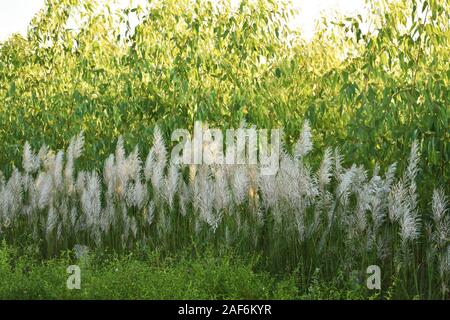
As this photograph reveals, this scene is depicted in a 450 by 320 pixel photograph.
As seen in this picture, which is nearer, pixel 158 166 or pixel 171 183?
pixel 171 183

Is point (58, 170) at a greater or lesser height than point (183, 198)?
greater

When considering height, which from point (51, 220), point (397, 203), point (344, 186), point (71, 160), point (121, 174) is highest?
point (71, 160)

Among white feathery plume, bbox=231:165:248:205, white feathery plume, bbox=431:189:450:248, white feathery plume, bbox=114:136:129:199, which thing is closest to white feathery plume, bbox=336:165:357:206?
white feathery plume, bbox=431:189:450:248

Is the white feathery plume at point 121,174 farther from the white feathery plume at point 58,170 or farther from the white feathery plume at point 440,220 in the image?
the white feathery plume at point 440,220

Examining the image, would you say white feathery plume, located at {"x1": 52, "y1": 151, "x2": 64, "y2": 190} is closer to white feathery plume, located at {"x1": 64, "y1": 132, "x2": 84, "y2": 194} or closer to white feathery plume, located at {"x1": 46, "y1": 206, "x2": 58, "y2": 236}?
white feathery plume, located at {"x1": 64, "y1": 132, "x2": 84, "y2": 194}

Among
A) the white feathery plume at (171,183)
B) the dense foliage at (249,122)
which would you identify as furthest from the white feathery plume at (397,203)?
the white feathery plume at (171,183)

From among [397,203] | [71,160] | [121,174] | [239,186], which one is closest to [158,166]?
[121,174]

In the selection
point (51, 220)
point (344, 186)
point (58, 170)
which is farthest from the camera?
point (58, 170)

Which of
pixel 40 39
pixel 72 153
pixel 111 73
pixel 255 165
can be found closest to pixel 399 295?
pixel 255 165

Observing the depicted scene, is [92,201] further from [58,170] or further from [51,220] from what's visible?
[58,170]

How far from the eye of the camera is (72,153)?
6730mm

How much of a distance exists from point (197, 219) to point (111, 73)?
3.10 metres
